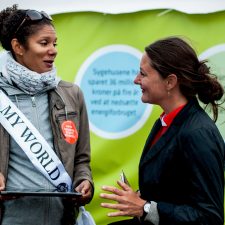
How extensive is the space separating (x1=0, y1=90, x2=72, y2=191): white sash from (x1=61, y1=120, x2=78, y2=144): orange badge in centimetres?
9

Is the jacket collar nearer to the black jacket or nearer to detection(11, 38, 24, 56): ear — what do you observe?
the black jacket

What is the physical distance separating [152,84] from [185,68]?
0.51ft

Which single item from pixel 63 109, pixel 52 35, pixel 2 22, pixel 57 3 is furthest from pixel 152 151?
pixel 57 3

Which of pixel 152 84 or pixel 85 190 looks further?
pixel 85 190

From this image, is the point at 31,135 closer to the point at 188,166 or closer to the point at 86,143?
the point at 86,143

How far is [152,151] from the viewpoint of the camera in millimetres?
2564

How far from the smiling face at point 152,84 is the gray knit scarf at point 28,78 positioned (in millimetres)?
465

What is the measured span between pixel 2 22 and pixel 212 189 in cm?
125

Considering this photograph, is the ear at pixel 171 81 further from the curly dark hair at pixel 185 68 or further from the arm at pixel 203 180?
the arm at pixel 203 180

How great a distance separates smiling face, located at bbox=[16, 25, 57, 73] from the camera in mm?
2949

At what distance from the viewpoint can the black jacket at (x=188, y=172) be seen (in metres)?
2.39

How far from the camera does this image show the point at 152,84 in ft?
8.66

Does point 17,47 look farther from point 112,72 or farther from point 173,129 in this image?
point 112,72

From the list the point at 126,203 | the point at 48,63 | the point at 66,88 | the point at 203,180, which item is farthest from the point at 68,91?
the point at 203,180
